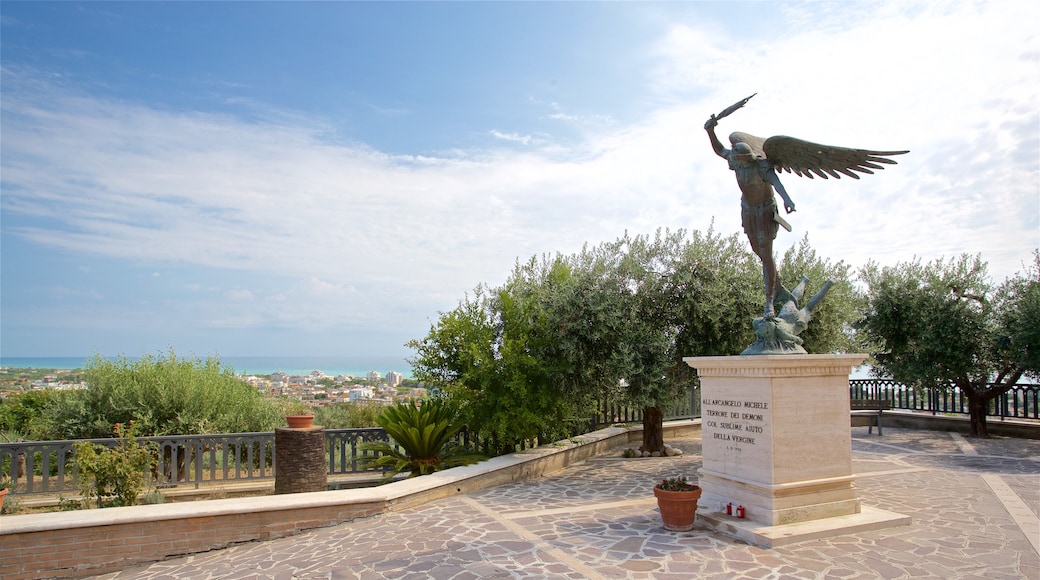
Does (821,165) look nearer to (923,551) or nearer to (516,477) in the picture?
(923,551)

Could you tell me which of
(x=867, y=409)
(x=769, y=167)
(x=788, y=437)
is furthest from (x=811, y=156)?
(x=867, y=409)

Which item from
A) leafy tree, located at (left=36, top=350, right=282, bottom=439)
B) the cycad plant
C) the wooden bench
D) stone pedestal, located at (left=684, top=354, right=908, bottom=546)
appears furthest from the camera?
the wooden bench

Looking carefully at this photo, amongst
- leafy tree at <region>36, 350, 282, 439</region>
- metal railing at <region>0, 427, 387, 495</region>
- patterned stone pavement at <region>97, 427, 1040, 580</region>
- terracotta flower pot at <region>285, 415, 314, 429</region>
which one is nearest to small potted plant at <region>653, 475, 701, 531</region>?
patterned stone pavement at <region>97, 427, 1040, 580</region>

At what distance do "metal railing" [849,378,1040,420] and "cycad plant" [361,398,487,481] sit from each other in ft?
29.5

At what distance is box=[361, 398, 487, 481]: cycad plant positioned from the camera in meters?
10.5

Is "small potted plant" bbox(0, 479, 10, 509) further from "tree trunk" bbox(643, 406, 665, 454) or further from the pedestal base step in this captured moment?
"tree trunk" bbox(643, 406, 665, 454)

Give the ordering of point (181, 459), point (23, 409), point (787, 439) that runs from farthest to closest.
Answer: point (23, 409) → point (181, 459) → point (787, 439)

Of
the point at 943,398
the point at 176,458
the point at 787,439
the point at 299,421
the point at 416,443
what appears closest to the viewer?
the point at 787,439

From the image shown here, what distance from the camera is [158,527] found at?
7.36m

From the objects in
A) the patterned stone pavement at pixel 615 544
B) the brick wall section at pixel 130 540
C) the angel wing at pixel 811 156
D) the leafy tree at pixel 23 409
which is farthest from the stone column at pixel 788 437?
the leafy tree at pixel 23 409

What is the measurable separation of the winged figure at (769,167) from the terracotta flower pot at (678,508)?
2.36 m

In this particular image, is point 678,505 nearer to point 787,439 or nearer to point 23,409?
point 787,439

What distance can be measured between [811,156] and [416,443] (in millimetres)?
7328

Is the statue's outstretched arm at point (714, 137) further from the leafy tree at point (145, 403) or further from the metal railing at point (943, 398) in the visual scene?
the leafy tree at point (145, 403)
